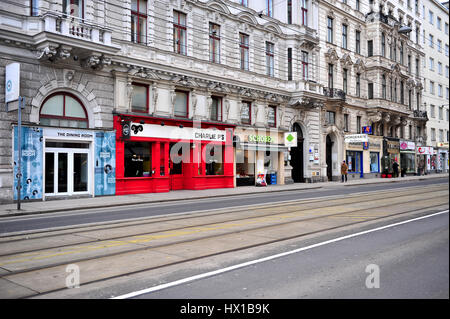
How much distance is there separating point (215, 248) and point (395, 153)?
4164 centimetres

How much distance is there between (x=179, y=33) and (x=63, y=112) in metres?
8.65

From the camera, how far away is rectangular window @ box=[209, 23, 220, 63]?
24.9m

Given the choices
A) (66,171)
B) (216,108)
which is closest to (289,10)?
(216,108)

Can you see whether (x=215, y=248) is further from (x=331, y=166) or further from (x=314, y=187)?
(x=331, y=166)

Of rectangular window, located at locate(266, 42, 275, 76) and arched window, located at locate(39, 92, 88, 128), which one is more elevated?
rectangular window, located at locate(266, 42, 275, 76)

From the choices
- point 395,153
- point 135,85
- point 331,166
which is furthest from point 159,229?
point 395,153

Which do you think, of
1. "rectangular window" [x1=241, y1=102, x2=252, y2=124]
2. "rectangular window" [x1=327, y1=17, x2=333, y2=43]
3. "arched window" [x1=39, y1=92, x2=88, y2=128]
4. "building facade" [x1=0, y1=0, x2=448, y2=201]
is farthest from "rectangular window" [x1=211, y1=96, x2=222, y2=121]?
"rectangular window" [x1=327, y1=17, x2=333, y2=43]

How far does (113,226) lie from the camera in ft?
33.6

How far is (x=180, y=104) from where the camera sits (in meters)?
23.3

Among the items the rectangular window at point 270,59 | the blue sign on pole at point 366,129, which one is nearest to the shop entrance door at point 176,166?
the rectangular window at point 270,59

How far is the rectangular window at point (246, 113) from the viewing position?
2712cm

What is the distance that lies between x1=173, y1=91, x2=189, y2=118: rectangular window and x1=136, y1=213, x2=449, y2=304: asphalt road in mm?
16951

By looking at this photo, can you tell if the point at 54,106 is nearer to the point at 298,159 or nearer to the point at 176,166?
the point at 176,166

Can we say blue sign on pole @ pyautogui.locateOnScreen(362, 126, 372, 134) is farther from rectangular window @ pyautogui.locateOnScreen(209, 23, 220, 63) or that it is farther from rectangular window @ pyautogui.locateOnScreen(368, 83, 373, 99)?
rectangular window @ pyautogui.locateOnScreen(209, 23, 220, 63)
